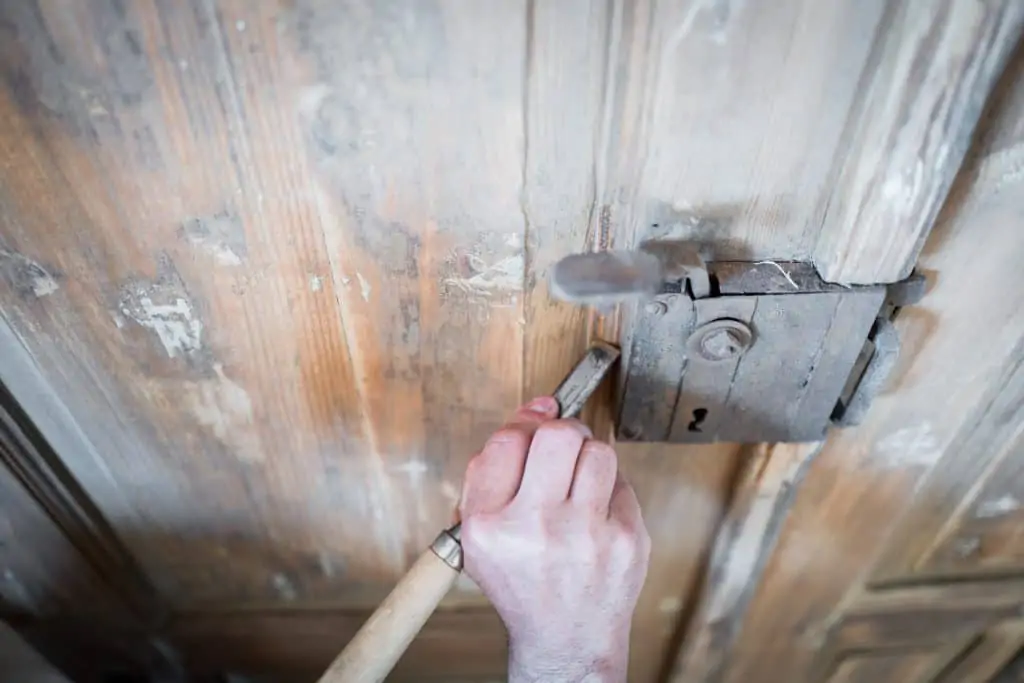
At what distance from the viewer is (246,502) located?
0.70 meters

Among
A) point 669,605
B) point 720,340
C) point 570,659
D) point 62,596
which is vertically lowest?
Result: point 62,596

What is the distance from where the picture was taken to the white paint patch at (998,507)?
72 cm

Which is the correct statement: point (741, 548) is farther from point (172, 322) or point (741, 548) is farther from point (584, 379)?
point (172, 322)

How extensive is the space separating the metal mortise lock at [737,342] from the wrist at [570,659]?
15 centimetres

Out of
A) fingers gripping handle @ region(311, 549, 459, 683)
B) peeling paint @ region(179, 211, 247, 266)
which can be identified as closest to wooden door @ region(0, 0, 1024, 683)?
peeling paint @ region(179, 211, 247, 266)

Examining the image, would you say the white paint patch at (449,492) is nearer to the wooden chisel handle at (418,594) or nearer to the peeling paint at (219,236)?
the wooden chisel handle at (418,594)

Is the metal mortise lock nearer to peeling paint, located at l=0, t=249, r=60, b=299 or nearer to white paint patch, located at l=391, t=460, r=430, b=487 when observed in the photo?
white paint patch, located at l=391, t=460, r=430, b=487

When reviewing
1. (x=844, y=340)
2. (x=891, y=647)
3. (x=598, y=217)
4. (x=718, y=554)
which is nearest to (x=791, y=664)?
(x=891, y=647)

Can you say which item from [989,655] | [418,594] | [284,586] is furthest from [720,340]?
[989,655]

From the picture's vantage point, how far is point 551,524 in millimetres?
535

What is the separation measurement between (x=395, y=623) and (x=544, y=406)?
17 centimetres

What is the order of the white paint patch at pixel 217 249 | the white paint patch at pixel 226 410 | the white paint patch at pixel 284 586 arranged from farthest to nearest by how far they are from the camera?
the white paint patch at pixel 284 586, the white paint patch at pixel 226 410, the white paint patch at pixel 217 249

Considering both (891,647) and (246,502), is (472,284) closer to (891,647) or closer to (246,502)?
(246,502)

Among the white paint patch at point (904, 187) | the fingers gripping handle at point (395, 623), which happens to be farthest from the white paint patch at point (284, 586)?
the white paint patch at point (904, 187)
